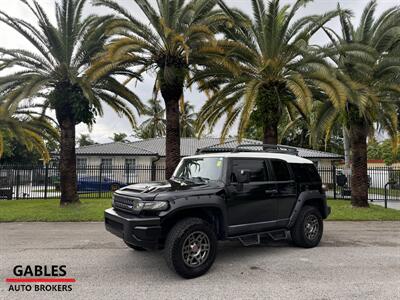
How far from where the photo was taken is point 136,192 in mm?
5207

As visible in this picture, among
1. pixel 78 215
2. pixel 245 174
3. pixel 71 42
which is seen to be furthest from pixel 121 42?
pixel 245 174

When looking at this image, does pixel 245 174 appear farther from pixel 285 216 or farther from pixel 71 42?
pixel 71 42

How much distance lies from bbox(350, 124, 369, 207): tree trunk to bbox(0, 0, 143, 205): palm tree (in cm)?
1059

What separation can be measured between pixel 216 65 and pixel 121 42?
12.7 ft

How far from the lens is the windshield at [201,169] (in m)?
5.69

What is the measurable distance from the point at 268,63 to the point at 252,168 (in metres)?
6.22

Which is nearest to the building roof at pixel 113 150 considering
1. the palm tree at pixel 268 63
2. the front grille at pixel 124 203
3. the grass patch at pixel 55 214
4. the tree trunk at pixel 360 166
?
the grass patch at pixel 55 214

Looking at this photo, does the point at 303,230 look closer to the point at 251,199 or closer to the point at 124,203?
the point at 251,199

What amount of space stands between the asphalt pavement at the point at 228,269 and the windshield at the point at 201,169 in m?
1.73

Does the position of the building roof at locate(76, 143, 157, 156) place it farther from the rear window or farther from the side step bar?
the side step bar

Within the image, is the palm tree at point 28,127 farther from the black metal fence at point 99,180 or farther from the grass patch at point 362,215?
the grass patch at point 362,215

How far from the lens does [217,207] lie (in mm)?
5219

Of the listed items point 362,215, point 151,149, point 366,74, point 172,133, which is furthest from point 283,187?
point 151,149

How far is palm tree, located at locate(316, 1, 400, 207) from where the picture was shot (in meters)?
11.2
